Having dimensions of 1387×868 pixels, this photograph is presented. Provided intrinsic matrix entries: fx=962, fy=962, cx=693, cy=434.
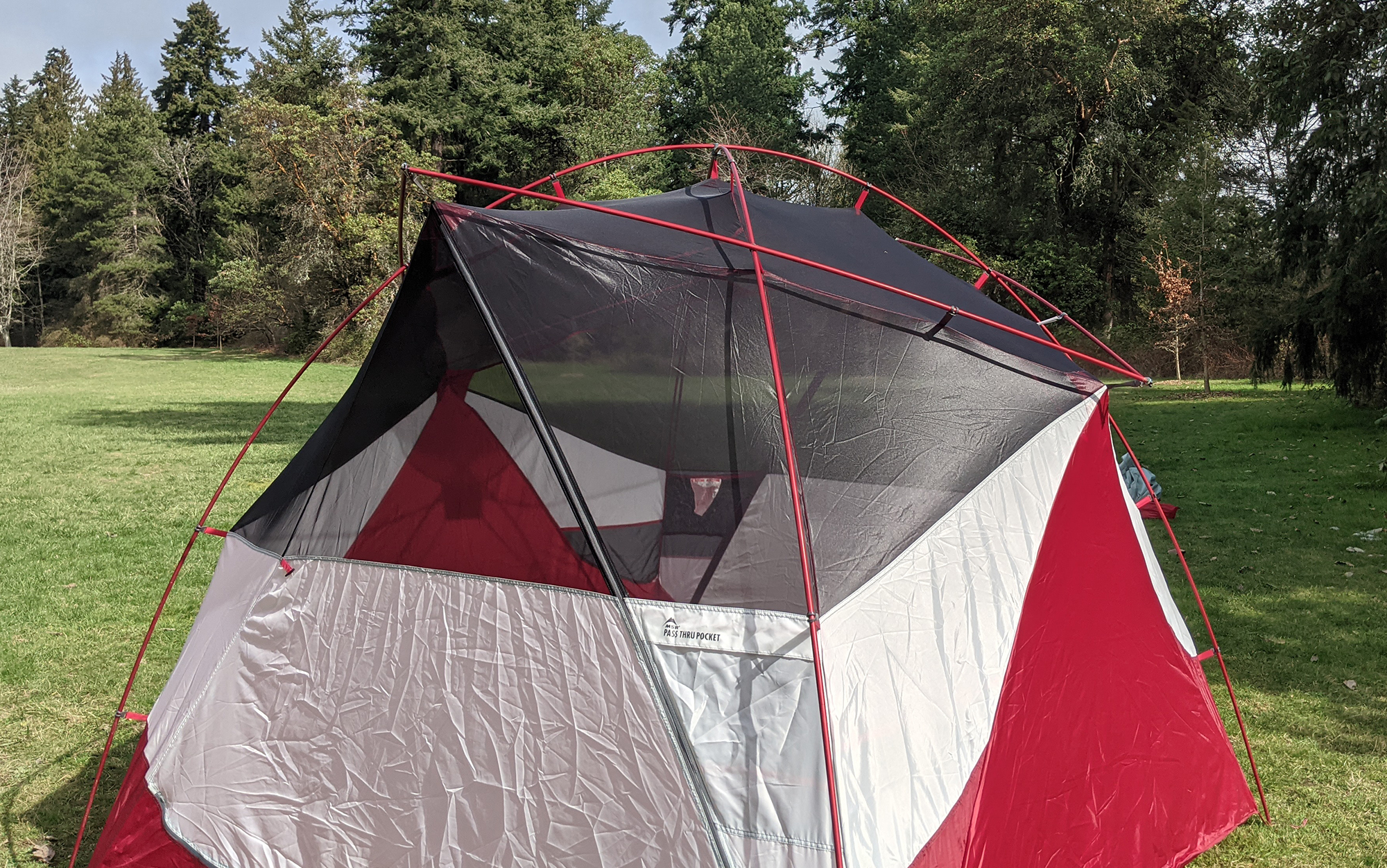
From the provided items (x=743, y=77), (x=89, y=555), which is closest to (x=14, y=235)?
(x=743, y=77)

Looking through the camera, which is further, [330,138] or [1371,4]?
[330,138]

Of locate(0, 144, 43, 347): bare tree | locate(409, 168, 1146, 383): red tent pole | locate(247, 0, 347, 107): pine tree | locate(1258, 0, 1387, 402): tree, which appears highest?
locate(247, 0, 347, 107): pine tree

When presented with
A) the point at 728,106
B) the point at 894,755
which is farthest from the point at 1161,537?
the point at 728,106

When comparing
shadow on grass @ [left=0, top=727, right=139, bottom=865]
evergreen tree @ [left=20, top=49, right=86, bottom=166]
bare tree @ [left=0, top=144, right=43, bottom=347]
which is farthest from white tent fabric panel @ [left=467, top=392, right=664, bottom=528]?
evergreen tree @ [left=20, top=49, right=86, bottom=166]

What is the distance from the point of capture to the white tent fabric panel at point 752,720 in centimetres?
244

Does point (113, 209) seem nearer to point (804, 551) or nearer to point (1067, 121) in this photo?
point (1067, 121)

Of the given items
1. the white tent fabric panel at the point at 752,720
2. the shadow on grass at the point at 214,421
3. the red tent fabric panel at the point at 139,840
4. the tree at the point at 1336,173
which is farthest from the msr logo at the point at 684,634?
the shadow on grass at the point at 214,421

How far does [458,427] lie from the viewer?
3.05 m

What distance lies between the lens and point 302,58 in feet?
113

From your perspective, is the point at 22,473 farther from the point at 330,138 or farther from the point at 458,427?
the point at 330,138

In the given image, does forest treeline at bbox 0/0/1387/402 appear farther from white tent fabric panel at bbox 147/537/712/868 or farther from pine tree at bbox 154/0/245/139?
white tent fabric panel at bbox 147/537/712/868

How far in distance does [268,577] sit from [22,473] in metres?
9.50

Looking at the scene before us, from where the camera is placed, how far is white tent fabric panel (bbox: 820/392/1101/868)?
2.50 metres

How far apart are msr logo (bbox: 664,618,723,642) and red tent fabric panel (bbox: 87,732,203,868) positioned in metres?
1.63
